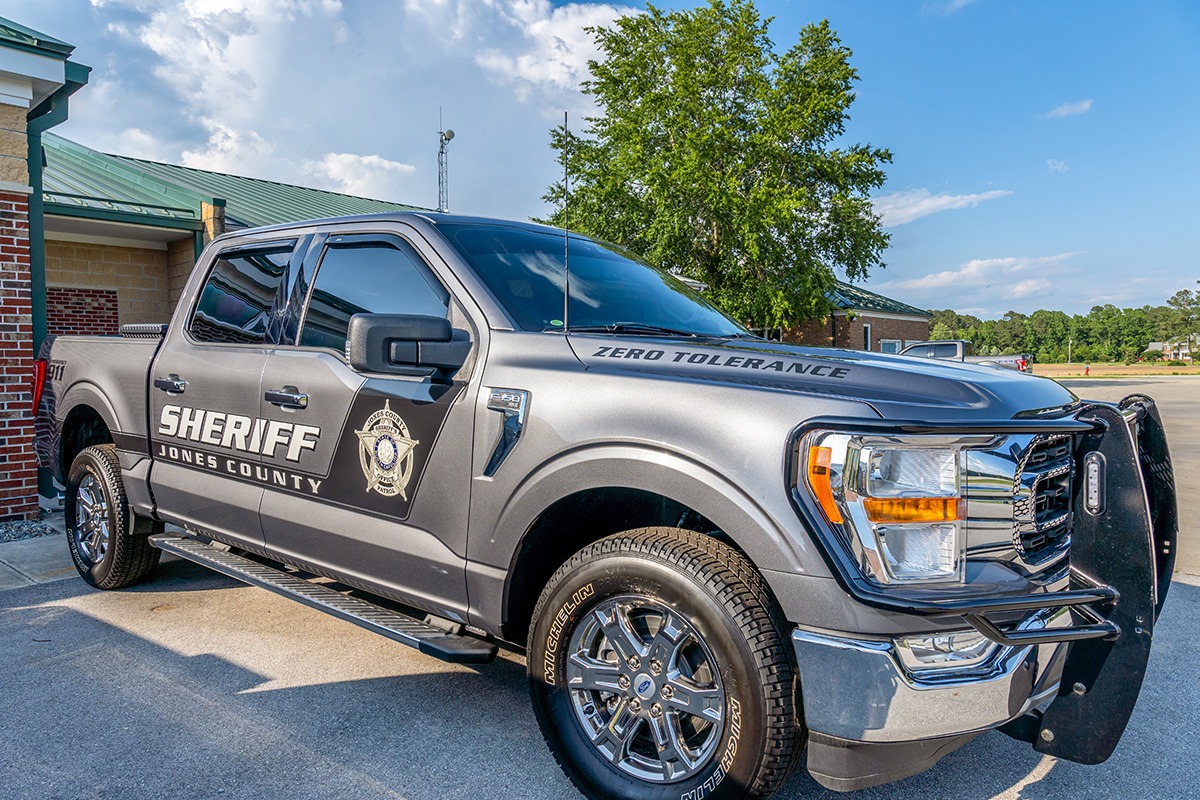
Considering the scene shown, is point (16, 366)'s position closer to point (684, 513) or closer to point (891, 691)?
point (684, 513)

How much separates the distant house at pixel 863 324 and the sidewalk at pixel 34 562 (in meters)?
28.2

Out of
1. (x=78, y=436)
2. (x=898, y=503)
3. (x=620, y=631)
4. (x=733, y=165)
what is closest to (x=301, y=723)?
(x=620, y=631)

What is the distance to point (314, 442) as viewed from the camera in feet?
11.2

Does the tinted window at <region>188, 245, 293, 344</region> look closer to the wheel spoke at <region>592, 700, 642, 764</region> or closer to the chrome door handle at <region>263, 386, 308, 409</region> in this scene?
the chrome door handle at <region>263, 386, 308, 409</region>

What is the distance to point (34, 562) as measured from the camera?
575 centimetres

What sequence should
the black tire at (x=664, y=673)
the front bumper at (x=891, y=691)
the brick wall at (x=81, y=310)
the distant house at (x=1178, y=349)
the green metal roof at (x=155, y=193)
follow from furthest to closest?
the distant house at (x=1178, y=349), the brick wall at (x=81, y=310), the green metal roof at (x=155, y=193), the black tire at (x=664, y=673), the front bumper at (x=891, y=691)

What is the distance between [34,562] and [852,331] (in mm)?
35566

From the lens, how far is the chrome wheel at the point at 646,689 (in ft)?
7.81

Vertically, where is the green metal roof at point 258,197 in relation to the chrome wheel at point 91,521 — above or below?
above

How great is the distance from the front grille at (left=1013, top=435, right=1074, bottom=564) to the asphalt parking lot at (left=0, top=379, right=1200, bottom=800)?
100 centimetres

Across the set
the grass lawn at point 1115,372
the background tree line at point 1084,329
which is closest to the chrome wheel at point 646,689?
the grass lawn at point 1115,372

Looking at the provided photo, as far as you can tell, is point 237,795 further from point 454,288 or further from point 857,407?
point 857,407

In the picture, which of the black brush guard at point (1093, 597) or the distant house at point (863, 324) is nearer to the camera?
the black brush guard at point (1093, 597)

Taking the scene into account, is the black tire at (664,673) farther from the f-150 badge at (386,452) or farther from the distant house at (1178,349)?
the distant house at (1178,349)
